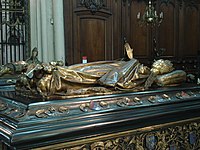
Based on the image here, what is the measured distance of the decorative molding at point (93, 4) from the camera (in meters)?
4.49

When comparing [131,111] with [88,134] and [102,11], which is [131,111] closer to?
[88,134]

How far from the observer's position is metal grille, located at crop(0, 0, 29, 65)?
3.95 m

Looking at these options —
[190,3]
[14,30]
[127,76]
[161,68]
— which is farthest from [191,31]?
[127,76]

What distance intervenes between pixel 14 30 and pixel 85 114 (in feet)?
10.1

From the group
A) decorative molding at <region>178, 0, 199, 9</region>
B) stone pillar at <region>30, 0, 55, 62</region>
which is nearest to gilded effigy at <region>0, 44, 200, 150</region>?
stone pillar at <region>30, 0, 55, 62</region>

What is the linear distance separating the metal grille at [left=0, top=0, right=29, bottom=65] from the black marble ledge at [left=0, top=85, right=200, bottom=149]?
2.60 m

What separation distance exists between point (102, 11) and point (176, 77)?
317 cm

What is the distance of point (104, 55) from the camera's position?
482 cm

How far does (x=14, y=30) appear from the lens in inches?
158

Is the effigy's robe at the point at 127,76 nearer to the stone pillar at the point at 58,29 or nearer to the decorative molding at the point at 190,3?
the stone pillar at the point at 58,29

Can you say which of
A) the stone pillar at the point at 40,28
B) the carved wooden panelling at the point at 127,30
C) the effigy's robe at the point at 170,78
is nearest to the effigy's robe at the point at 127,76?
the effigy's robe at the point at 170,78

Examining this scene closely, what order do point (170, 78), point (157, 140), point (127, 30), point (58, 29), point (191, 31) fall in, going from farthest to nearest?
1. point (191, 31)
2. point (127, 30)
3. point (58, 29)
4. point (170, 78)
5. point (157, 140)

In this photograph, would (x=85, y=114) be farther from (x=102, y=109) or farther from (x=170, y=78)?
(x=170, y=78)

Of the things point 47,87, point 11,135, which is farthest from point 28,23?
point 11,135
